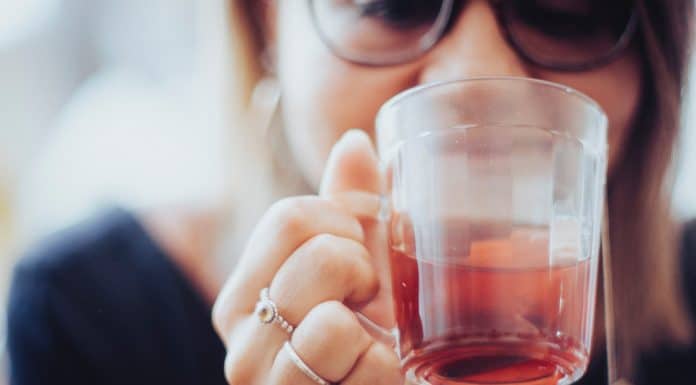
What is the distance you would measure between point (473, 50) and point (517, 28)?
0.05 meters

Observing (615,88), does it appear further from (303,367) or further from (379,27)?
(303,367)

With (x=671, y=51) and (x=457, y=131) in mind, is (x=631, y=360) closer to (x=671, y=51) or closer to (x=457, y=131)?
(x=671, y=51)

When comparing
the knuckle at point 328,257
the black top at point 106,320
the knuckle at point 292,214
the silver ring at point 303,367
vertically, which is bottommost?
the black top at point 106,320

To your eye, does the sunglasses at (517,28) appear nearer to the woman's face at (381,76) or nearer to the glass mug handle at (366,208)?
the woman's face at (381,76)

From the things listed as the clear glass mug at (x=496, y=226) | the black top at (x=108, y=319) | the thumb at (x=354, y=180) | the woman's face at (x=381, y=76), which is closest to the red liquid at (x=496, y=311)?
the clear glass mug at (x=496, y=226)

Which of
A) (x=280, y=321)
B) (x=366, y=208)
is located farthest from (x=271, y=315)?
(x=366, y=208)

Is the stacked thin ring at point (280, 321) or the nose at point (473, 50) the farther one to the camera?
the nose at point (473, 50)

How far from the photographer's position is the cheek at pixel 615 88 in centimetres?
85

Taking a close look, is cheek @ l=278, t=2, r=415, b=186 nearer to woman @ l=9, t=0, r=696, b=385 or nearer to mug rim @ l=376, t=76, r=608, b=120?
woman @ l=9, t=0, r=696, b=385

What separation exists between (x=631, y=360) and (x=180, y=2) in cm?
107

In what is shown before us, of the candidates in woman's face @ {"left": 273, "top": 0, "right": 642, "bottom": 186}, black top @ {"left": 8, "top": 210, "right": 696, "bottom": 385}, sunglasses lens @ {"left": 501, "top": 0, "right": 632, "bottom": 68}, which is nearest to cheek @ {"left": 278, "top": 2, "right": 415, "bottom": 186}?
woman's face @ {"left": 273, "top": 0, "right": 642, "bottom": 186}

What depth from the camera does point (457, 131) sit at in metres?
0.48

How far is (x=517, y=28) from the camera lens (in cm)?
82

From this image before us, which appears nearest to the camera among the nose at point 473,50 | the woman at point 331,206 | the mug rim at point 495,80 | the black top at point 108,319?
the mug rim at point 495,80
